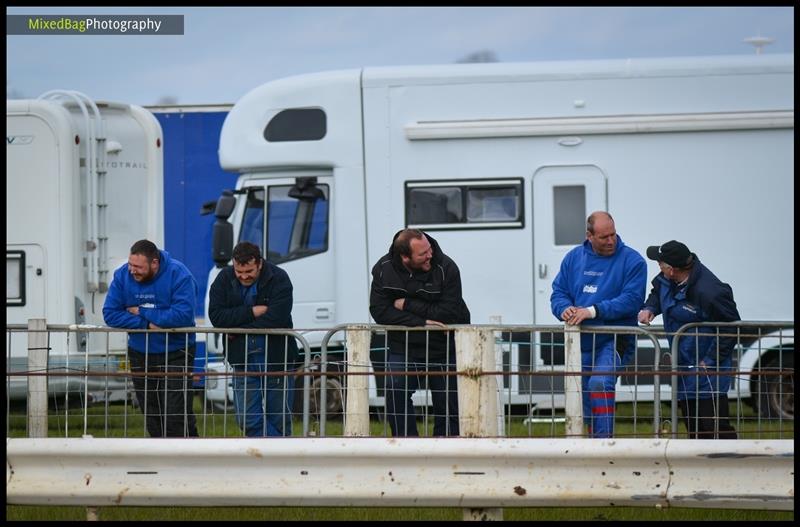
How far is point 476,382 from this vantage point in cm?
650

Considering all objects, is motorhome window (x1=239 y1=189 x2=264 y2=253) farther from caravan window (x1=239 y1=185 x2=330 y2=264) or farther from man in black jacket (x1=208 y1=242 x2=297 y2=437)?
man in black jacket (x1=208 y1=242 x2=297 y2=437)

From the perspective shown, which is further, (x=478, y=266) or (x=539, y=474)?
A: (x=478, y=266)

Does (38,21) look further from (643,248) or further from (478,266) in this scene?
(643,248)

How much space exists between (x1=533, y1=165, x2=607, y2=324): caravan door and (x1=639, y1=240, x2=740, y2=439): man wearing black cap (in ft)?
8.74

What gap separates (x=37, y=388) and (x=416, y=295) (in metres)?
2.46

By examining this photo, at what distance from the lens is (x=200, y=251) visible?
15.7m

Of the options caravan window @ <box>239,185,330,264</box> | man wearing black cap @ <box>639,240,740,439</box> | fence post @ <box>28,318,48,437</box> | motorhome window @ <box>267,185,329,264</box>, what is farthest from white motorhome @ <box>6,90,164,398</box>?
man wearing black cap @ <box>639,240,740,439</box>

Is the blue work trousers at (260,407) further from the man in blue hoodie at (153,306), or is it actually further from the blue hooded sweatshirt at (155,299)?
the blue hooded sweatshirt at (155,299)

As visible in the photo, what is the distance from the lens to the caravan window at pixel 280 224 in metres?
12.0

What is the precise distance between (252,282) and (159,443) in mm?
2892

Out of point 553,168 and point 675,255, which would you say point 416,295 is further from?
point 553,168

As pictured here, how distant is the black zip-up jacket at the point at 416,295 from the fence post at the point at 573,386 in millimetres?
1057

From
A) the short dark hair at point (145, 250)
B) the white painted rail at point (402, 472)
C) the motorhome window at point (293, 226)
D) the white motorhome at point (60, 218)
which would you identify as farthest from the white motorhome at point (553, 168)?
the white painted rail at point (402, 472)

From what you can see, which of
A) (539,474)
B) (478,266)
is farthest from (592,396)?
(478,266)
